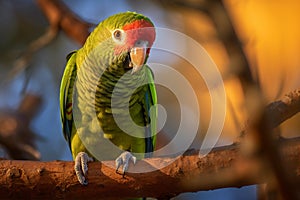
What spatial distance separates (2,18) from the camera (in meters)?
3.81

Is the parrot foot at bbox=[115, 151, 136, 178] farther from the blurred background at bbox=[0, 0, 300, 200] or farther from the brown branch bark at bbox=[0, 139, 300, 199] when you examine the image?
the blurred background at bbox=[0, 0, 300, 200]

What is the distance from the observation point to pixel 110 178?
1.44 meters

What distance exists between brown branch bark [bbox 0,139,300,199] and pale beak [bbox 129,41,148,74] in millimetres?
451

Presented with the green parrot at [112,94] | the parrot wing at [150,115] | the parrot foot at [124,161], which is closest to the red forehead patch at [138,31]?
the green parrot at [112,94]

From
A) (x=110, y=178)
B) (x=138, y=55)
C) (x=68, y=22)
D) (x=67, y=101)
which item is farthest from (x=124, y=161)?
→ (x=68, y=22)

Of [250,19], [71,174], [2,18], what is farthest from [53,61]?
[71,174]

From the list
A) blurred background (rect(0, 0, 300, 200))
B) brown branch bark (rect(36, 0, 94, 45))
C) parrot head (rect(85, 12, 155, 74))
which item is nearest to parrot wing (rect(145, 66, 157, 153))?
parrot head (rect(85, 12, 155, 74))

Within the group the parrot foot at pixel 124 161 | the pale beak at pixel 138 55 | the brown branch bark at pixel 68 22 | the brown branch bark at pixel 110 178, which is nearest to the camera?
the brown branch bark at pixel 110 178

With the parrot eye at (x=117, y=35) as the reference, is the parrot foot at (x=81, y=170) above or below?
below

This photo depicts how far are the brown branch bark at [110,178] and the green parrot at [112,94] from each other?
40 cm

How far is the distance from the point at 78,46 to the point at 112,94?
830 mm

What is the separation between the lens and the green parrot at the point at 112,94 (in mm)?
1862

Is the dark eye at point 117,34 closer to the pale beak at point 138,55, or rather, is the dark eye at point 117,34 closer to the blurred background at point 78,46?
the pale beak at point 138,55

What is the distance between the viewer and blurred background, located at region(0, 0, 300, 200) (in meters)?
2.44
